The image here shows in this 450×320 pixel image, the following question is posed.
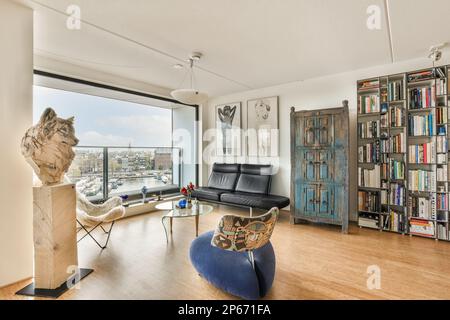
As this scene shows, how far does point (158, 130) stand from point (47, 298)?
4012mm

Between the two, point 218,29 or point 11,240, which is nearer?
point 11,240

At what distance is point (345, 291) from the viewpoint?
1.92 m

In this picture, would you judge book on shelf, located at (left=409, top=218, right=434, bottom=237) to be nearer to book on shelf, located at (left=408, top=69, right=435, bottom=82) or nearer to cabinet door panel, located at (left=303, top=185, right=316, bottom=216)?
cabinet door panel, located at (left=303, top=185, right=316, bottom=216)

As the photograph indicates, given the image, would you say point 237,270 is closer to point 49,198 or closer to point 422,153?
point 49,198

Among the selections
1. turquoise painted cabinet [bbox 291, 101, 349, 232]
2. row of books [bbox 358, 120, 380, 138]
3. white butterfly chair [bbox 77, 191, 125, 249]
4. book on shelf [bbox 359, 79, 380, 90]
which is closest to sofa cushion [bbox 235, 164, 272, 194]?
turquoise painted cabinet [bbox 291, 101, 349, 232]

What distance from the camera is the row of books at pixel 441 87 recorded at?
2.98 metres

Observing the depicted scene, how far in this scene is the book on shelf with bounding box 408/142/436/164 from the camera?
10.0 feet

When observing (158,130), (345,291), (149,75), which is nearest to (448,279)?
(345,291)

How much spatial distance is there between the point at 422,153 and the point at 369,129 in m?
0.74

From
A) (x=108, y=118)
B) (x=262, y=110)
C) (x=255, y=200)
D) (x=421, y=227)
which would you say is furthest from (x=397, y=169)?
(x=108, y=118)

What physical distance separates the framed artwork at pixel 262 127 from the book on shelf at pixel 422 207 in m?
2.31

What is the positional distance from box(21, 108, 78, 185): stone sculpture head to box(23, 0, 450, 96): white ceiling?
1170mm

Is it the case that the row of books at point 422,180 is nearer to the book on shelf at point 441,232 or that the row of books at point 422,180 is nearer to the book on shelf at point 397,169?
the book on shelf at point 397,169
